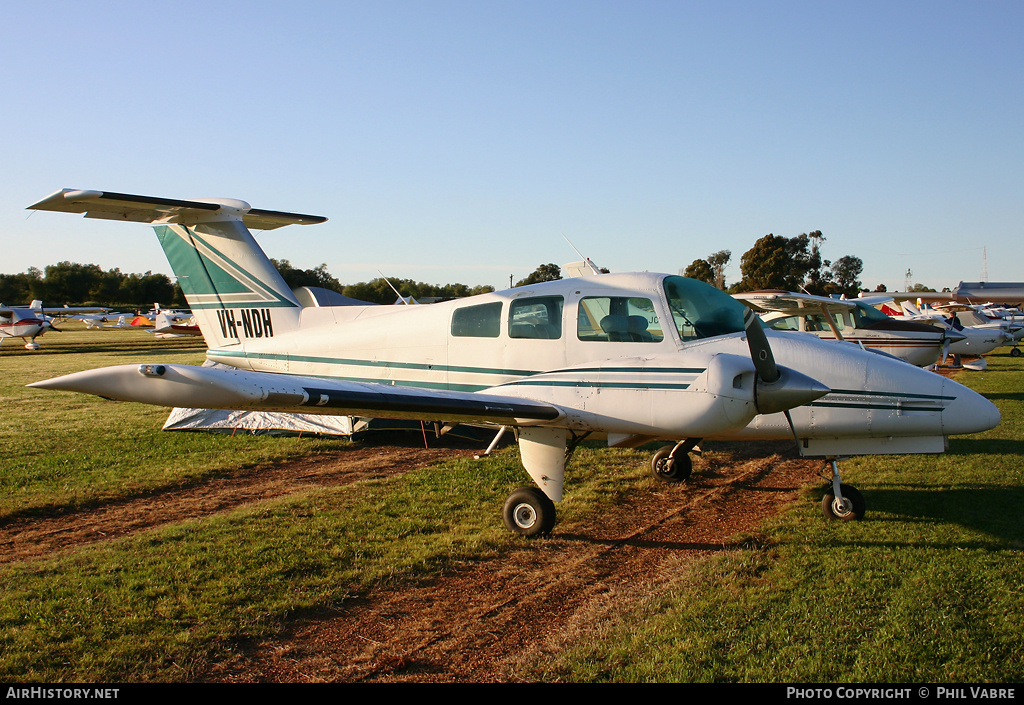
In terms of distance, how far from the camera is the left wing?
13.0 feet

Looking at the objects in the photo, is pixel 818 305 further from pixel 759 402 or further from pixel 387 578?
pixel 387 578

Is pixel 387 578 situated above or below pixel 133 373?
below

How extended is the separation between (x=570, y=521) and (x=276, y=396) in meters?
3.35

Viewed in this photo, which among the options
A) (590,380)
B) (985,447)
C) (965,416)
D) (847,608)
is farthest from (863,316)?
(847,608)

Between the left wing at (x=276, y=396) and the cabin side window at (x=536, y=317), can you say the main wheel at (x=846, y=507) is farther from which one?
the cabin side window at (x=536, y=317)

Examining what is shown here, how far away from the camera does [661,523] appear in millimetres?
6457

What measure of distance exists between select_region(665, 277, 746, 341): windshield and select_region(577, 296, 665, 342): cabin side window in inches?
9.0

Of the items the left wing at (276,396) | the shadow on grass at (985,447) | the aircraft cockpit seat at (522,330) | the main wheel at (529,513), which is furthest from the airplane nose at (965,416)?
the shadow on grass at (985,447)

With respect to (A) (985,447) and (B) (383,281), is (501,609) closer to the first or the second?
(A) (985,447)

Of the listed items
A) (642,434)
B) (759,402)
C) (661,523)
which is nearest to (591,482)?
(661,523)

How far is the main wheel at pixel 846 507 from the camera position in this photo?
6.25 metres

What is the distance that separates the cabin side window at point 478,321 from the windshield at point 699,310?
5.99 ft

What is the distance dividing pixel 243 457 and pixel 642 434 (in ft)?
21.1

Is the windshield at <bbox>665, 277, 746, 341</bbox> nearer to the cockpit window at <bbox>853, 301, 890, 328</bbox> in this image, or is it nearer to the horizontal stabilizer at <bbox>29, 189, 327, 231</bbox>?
the horizontal stabilizer at <bbox>29, 189, 327, 231</bbox>
